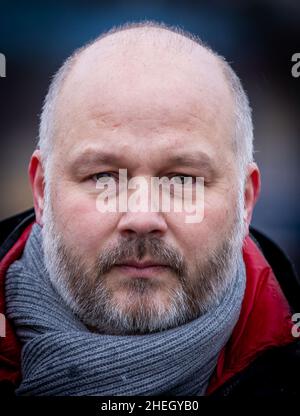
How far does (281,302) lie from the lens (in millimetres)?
1135

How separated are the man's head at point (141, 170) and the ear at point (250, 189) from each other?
0.05 metres

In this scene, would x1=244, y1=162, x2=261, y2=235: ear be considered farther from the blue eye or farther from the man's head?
the blue eye

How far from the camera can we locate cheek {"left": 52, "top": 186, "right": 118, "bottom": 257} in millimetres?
960

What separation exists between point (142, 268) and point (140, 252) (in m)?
0.03

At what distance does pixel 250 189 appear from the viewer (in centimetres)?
114

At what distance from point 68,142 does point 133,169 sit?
0.49 ft

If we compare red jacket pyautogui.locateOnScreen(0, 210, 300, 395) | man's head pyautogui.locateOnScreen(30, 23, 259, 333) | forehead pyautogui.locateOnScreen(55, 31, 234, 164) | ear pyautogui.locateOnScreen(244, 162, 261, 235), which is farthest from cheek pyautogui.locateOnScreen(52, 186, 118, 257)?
ear pyautogui.locateOnScreen(244, 162, 261, 235)

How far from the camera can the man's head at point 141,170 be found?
951mm

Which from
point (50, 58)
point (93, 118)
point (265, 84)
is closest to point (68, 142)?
point (93, 118)

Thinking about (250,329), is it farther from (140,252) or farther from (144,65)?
(144,65)

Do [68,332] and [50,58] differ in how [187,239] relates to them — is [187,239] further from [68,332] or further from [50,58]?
[50,58]

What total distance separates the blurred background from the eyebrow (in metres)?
0.22

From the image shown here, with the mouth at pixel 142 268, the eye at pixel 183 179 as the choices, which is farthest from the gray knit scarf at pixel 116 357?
the eye at pixel 183 179

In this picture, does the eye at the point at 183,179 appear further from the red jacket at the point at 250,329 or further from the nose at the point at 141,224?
the red jacket at the point at 250,329
